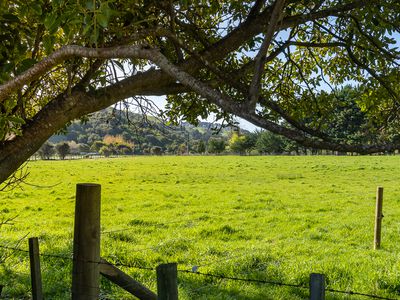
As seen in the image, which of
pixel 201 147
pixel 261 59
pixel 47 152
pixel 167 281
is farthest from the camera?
pixel 201 147

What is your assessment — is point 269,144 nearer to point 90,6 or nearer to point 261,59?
point 261,59

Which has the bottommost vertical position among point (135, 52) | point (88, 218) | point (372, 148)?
point (88, 218)

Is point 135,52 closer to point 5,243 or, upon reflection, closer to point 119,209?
point 5,243

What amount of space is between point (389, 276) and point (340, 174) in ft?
77.2

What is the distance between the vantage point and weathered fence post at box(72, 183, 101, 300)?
3.18m

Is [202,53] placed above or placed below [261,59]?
above

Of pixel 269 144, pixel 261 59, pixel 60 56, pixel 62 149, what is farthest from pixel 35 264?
pixel 269 144

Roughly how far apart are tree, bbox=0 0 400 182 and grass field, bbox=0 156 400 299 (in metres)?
2.56

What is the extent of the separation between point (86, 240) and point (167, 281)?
3.02 ft

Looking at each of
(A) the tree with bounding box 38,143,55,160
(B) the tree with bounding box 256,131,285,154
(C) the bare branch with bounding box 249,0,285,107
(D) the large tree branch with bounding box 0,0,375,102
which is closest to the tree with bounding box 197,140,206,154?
(B) the tree with bounding box 256,131,285,154

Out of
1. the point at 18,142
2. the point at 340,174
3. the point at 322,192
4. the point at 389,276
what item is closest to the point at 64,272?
the point at 18,142

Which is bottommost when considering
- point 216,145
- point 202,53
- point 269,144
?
point 216,145

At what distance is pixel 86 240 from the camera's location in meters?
3.18

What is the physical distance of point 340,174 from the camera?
3034 centimetres
